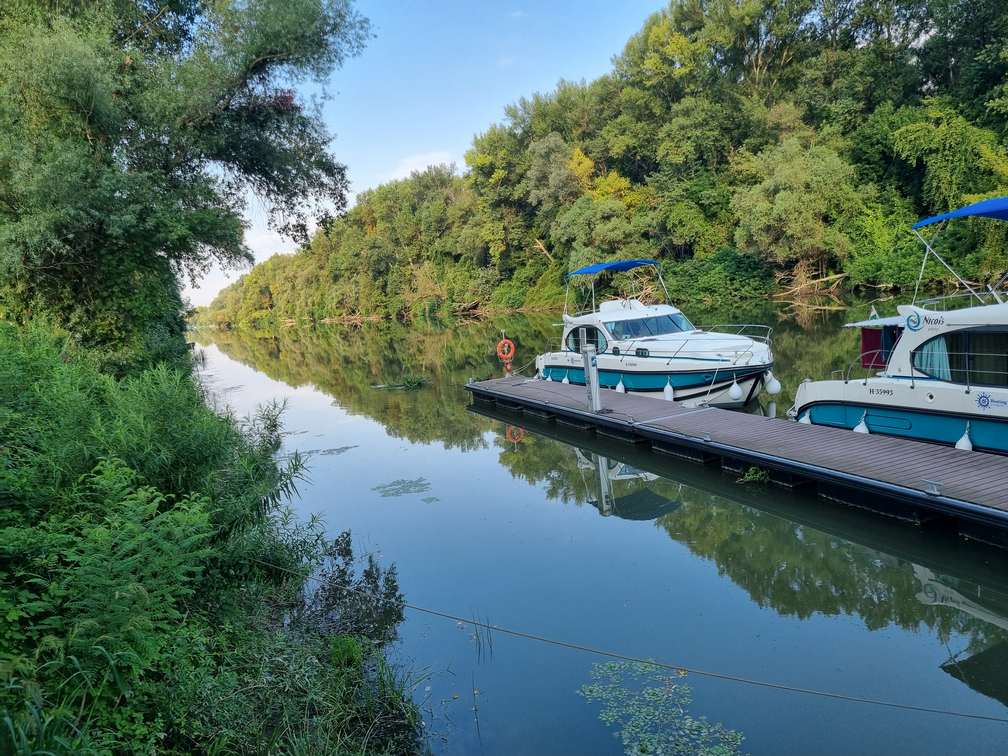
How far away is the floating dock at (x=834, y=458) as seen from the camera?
7.37m

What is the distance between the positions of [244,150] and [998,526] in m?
16.4

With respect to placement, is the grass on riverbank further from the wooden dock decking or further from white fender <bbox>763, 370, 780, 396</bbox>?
white fender <bbox>763, 370, 780, 396</bbox>

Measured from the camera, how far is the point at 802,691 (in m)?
5.07

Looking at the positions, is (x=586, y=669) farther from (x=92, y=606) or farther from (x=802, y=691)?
(x=92, y=606)

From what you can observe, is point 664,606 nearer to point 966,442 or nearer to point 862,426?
point 966,442

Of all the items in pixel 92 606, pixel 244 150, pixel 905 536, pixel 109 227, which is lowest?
pixel 905 536

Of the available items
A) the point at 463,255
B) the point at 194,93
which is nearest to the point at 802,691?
the point at 194,93

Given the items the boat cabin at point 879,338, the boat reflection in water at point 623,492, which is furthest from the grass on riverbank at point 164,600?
the boat cabin at point 879,338

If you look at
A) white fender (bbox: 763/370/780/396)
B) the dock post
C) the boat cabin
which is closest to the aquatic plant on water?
the boat cabin

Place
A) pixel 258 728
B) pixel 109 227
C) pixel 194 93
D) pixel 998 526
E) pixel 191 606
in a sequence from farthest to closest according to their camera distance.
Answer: pixel 194 93 < pixel 109 227 < pixel 998 526 < pixel 191 606 < pixel 258 728

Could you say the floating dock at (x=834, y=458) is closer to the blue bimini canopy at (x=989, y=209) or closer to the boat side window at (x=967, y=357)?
the boat side window at (x=967, y=357)

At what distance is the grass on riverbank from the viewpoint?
3.41m

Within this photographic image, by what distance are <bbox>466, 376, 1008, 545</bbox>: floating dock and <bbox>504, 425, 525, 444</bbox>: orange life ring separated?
109 centimetres

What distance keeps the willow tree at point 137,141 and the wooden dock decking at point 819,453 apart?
9312 mm
